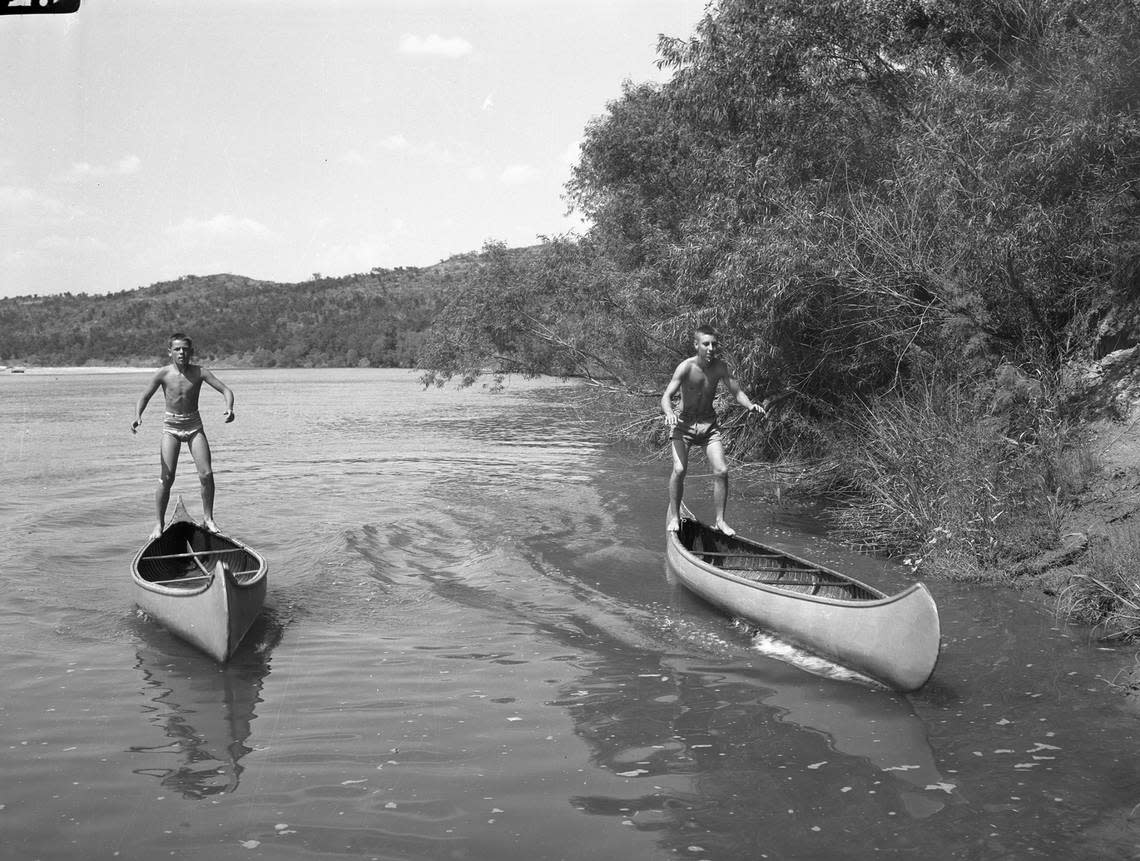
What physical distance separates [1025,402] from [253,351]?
10443 centimetres

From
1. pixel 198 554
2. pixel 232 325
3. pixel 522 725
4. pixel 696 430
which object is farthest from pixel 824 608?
pixel 232 325

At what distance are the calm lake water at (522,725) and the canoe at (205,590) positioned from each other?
23 centimetres

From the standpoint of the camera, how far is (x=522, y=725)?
657cm

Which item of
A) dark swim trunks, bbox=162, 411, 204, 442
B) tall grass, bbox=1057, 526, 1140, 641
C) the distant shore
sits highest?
dark swim trunks, bbox=162, 411, 204, 442

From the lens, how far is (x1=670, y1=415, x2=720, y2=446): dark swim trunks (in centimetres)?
1112

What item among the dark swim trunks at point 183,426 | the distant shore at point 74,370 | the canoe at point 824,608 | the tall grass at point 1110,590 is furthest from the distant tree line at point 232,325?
the tall grass at point 1110,590

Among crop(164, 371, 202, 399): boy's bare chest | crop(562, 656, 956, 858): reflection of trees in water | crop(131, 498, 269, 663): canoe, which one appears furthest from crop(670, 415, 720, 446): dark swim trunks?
crop(164, 371, 202, 399): boy's bare chest

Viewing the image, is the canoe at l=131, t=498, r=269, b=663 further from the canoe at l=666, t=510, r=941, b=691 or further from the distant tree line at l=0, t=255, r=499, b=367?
the distant tree line at l=0, t=255, r=499, b=367

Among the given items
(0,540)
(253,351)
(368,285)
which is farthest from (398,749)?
(368,285)

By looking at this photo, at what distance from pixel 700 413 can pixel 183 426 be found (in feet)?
19.6

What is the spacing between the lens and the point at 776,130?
15.9 m

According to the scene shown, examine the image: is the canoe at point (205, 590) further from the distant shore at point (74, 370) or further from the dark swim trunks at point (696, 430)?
the distant shore at point (74, 370)

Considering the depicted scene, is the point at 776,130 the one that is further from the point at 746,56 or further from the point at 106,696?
the point at 106,696

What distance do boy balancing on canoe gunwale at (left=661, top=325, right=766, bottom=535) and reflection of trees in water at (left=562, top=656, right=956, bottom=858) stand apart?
334 centimetres
